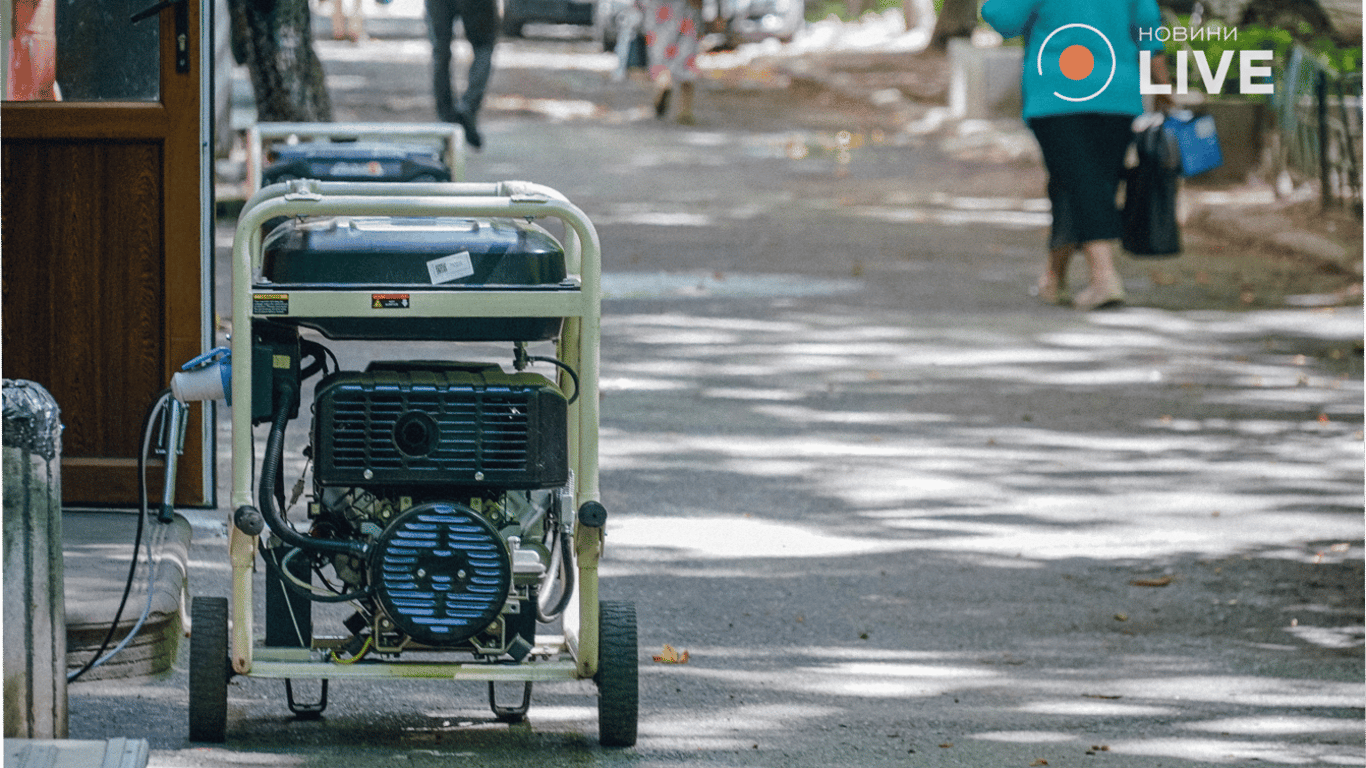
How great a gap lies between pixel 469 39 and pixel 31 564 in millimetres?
12904

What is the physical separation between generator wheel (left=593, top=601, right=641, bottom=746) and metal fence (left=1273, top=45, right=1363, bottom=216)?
9.77 m

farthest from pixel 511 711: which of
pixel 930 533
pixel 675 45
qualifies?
pixel 675 45

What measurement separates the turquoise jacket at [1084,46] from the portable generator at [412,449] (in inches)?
263

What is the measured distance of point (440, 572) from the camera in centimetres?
426

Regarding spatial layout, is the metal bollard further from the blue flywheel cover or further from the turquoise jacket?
the turquoise jacket

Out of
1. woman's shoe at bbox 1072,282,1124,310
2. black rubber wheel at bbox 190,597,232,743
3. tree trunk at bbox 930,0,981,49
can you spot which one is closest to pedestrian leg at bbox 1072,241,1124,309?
woman's shoe at bbox 1072,282,1124,310

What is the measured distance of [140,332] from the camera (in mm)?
5977

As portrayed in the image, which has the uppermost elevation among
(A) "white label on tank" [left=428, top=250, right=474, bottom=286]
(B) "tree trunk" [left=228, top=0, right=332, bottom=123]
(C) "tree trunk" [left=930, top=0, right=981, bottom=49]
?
(C) "tree trunk" [left=930, top=0, right=981, bottom=49]

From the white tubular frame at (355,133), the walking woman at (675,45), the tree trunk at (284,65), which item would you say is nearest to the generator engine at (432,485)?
the white tubular frame at (355,133)

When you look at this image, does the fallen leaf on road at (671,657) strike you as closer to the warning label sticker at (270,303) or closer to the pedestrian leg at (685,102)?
the warning label sticker at (270,303)

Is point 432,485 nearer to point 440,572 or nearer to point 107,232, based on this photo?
point 440,572

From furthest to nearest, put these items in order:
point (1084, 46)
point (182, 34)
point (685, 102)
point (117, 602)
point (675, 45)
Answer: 1. point (685, 102)
2. point (675, 45)
3. point (1084, 46)
4. point (182, 34)
5. point (117, 602)

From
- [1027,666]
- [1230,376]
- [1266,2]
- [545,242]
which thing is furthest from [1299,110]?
[545,242]

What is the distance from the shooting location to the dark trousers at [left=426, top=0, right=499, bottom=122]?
16000 mm
